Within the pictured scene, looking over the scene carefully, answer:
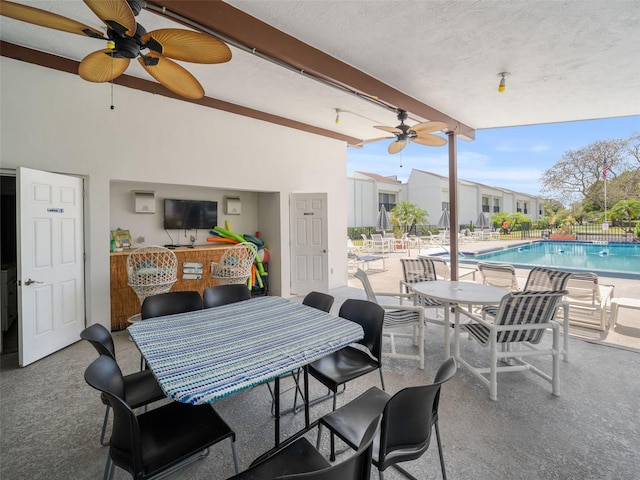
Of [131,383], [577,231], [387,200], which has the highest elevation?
[387,200]

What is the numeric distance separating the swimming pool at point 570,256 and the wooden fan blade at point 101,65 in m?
9.78

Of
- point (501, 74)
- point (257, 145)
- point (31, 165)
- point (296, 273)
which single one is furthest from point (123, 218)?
point (501, 74)

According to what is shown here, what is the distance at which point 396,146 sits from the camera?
475cm

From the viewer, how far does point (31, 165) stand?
3.44 meters

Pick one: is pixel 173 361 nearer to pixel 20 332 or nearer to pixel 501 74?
pixel 20 332

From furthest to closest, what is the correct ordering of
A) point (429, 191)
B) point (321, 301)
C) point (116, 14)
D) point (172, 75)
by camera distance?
1. point (429, 191)
2. point (321, 301)
3. point (172, 75)
4. point (116, 14)

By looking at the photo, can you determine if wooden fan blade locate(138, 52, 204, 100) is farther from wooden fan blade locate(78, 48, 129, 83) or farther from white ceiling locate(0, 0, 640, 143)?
white ceiling locate(0, 0, 640, 143)

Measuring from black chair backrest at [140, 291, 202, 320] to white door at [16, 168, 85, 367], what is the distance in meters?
1.43

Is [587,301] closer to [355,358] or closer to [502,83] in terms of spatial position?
[502,83]

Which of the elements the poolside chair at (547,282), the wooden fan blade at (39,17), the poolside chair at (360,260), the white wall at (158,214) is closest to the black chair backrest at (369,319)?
the poolside chair at (547,282)

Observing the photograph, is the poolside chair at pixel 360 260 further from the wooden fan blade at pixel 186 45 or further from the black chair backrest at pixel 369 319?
the wooden fan blade at pixel 186 45

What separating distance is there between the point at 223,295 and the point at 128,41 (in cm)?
219

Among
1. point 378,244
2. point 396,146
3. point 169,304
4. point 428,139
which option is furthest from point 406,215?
point 169,304

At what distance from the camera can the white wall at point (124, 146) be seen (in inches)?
135
